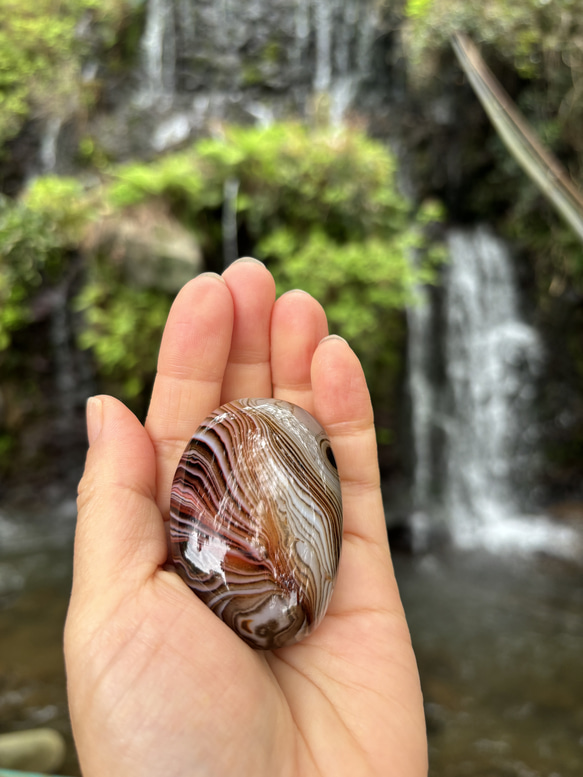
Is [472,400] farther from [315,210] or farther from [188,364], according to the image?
[188,364]

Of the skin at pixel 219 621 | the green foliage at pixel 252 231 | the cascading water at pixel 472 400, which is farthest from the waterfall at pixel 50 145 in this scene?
the skin at pixel 219 621

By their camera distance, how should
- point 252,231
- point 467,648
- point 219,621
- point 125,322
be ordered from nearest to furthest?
point 219,621
point 467,648
point 125,322
point 252,231

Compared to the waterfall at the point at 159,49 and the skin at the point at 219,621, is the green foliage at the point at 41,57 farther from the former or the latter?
the skin at the point at 219,621

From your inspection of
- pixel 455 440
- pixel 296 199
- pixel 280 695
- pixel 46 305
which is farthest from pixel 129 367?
pixel 280 695

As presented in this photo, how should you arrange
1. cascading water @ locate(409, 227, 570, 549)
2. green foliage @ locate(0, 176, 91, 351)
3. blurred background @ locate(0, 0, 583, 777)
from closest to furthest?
blurred background @ locate(0, 0, 583, 777)
green foliage @ locate(0, 176, 91, 351)
cascading water @ locate(409, 227, 570, 549)

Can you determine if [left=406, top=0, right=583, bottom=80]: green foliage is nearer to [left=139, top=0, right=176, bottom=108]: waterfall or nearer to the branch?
the branch

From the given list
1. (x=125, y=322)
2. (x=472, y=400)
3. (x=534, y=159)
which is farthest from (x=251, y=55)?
(x=534, y=159)

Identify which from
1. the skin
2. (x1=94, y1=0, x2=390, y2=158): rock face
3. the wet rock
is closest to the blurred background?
(x1=94, y1=0, x2=390, y2=158): rock face
